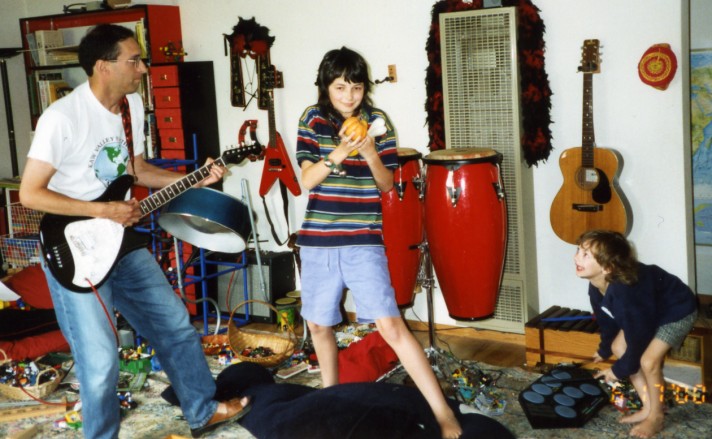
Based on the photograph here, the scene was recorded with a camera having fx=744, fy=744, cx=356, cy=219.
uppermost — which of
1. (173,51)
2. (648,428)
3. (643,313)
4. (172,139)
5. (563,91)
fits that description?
(173,51)

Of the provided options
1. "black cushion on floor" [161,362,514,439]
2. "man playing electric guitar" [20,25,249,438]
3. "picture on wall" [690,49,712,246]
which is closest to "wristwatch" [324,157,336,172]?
"man playing electric guitar" [20,25,249,438]

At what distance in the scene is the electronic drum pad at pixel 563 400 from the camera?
2.66m

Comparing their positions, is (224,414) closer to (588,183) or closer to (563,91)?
(588,183)

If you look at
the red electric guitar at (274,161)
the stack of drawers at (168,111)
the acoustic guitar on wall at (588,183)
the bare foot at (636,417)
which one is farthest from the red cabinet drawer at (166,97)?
the bare foot at (636,417)

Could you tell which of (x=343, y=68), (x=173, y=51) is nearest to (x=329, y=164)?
(x=343, y=68)

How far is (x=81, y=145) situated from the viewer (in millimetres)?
2316

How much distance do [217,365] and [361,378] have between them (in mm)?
860

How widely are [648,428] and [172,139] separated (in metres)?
3.09

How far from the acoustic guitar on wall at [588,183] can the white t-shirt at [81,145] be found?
6.38ft

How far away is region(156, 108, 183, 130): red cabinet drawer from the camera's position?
4.42 m

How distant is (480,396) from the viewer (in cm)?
294

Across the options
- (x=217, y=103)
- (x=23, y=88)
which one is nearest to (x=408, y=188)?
(x=217, y=103)

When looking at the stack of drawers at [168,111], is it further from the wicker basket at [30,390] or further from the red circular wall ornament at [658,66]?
the red circular wall ornament at [658,66]

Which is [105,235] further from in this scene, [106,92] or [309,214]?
[309,214]
